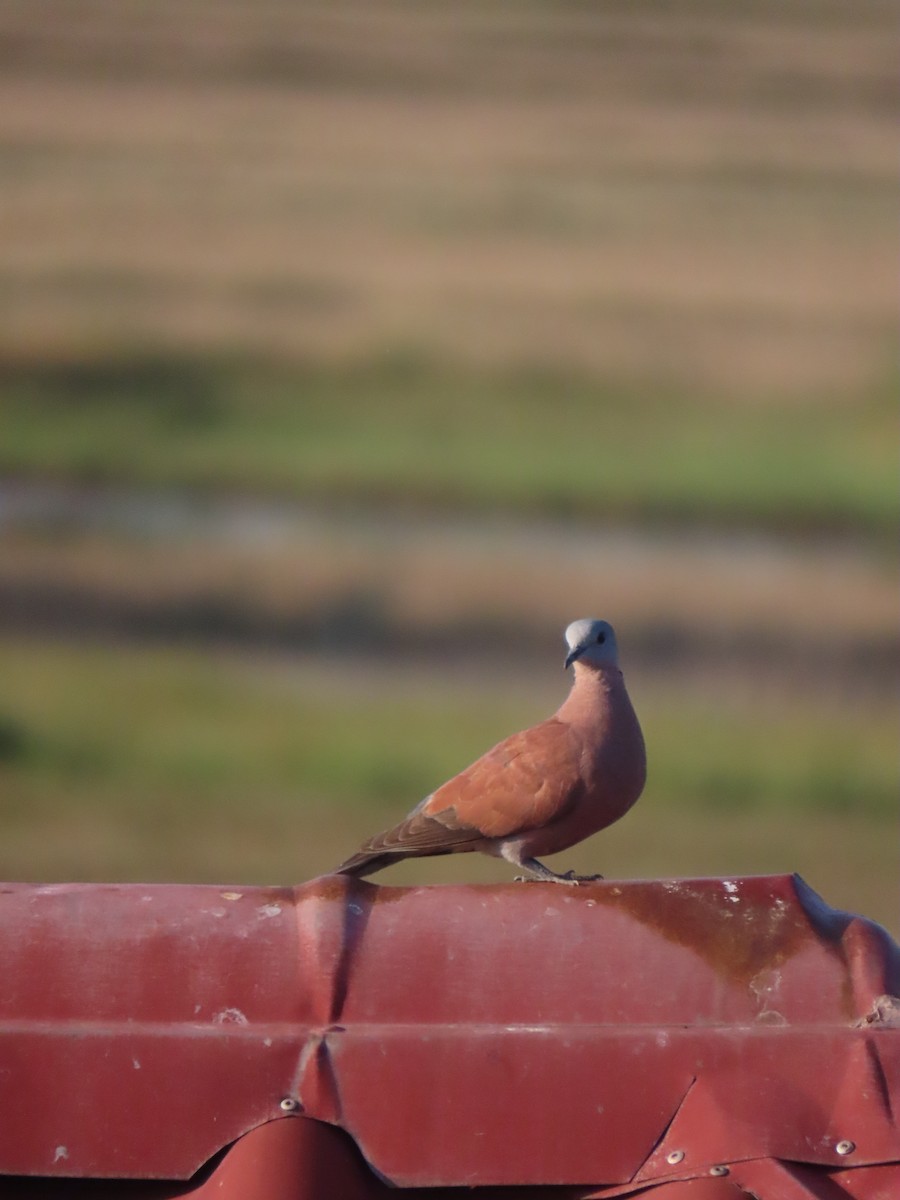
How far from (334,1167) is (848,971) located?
0.85m

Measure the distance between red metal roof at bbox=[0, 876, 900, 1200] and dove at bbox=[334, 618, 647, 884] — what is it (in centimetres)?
67

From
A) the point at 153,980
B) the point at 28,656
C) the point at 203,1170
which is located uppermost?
the point at 153,980

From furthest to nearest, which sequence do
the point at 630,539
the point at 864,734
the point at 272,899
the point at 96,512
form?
the point at 96,512 < the point at 630,539 < the point at 864,734 < the point at 272,899

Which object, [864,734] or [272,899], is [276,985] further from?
[864,734]

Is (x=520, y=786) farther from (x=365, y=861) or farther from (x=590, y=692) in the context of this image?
(x=365, y=861)

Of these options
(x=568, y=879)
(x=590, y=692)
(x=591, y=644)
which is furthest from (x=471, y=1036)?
(x=591, y=644)

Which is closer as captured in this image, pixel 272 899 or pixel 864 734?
pixel 272 899

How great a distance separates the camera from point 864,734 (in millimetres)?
11000

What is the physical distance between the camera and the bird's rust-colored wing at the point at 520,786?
12.4ft

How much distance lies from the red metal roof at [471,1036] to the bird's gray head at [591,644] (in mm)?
909

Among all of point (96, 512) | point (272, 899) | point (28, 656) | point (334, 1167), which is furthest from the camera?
point (96, 512)

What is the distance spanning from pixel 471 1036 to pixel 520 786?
898mm

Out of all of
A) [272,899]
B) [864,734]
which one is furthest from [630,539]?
[272,899]

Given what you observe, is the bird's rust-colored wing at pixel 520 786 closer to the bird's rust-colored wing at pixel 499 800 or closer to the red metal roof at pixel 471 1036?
the bird's rust-colored wing at pixel 499 800
